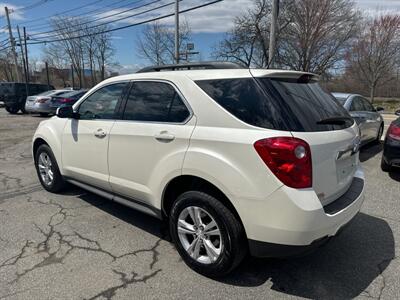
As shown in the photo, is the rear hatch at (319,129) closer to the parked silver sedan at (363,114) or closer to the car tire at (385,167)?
the car tire at (385,167)

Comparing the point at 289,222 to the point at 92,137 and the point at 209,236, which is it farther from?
the point at 92,137

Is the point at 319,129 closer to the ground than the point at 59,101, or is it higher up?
higher up

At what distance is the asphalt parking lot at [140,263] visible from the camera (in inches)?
98.3

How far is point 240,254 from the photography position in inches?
97.7

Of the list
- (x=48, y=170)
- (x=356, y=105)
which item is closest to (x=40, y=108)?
(x=48, y=170)

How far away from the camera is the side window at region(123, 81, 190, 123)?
9.30 ft

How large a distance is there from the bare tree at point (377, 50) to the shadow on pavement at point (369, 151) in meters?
22.5

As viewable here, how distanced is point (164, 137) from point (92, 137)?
126cm

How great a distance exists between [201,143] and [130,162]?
1.00 meters

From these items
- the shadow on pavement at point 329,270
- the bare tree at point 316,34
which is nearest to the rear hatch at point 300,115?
the shadow on pavement at point 329,270

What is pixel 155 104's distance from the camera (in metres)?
3.06

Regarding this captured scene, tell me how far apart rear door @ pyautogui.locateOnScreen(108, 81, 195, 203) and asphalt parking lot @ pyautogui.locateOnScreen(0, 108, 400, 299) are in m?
0.58

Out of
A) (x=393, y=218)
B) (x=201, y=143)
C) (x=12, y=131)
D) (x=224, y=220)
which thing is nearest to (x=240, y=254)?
(x=224, y=220)

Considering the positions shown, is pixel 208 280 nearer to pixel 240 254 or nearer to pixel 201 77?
pixel 240 254
